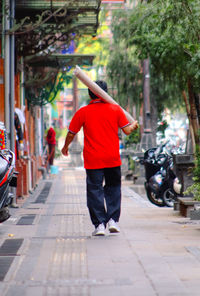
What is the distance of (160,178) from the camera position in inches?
581

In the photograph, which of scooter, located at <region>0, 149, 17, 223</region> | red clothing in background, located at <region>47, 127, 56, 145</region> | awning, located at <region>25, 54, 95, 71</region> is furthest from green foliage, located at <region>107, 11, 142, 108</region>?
scooter, located at <region>0, 149, 17, 223</region>

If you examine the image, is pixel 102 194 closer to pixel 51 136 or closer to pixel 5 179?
pixel 5 179

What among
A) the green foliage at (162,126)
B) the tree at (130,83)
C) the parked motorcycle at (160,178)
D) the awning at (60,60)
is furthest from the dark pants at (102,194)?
the green foliage at (162,126)

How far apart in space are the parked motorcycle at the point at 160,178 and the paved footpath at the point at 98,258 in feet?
10.4

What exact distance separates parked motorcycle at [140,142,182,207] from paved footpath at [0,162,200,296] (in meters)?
3.17

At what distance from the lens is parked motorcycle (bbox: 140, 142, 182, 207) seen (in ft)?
47.2

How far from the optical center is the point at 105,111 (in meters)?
8.45

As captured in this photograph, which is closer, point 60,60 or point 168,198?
point 168,198

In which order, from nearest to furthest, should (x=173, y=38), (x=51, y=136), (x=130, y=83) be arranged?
(x=173, y=38) → (x=130, y=83) → (x=51, y=136)

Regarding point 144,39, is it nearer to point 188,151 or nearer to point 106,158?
point 188,151

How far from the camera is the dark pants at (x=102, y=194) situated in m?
8.42

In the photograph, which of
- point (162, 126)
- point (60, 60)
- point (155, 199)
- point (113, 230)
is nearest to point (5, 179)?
point (113, 230)

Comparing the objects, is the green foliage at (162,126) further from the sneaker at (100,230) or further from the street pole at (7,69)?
the sneaker at (100,230)

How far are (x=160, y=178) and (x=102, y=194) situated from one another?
6374mm
